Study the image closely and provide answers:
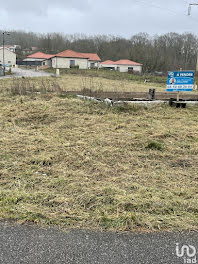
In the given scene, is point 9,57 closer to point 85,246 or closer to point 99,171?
point 99,171

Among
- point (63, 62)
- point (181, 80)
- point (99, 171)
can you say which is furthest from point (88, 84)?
point (63, 62)

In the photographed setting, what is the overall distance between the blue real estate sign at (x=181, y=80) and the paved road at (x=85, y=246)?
24.6ft

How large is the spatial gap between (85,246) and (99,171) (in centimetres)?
160

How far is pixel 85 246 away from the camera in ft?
6.82

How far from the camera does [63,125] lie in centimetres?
623

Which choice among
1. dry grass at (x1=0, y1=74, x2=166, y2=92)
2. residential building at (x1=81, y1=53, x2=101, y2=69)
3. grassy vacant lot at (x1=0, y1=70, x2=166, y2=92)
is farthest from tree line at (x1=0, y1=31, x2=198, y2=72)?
dry grass at (x1=0, y1=74, x2=166, y2=92)

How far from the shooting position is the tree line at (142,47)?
61119 millimetres

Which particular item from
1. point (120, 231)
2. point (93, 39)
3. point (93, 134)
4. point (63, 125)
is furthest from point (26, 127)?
point (93, 39)

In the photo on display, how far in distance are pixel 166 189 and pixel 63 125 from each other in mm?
3830

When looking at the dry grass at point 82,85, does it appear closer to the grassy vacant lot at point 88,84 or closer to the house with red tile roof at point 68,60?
the grassy vacant lot at point 88,84

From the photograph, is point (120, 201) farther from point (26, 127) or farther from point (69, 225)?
point (26, 127)

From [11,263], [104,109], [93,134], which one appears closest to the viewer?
[11,263]

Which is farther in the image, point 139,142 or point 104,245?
point 139,142

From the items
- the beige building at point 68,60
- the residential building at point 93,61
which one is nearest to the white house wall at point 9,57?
the beige building at point 68,60
